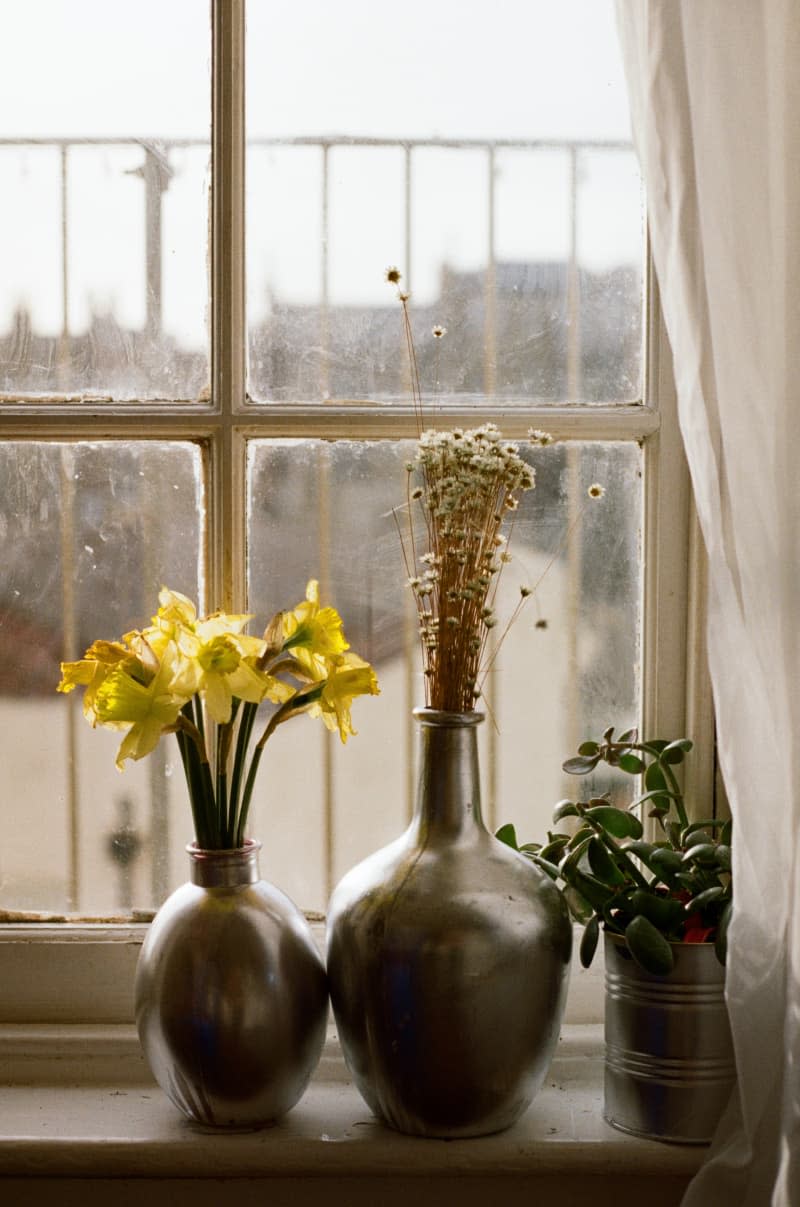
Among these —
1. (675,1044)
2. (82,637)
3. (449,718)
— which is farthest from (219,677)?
(675,1044)

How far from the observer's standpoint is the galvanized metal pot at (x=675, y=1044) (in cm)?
109

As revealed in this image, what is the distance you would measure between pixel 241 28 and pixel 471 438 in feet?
1.88

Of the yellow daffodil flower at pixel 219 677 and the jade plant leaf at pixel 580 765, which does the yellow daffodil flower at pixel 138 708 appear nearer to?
the yellow daffodil flower at pixel 219 677

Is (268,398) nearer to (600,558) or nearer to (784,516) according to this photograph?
(600,558)

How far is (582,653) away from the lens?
135 cm

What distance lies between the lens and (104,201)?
1.34 m

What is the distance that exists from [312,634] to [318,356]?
0.36m

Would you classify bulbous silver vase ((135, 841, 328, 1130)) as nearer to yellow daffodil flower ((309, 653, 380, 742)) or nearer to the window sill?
the window sill

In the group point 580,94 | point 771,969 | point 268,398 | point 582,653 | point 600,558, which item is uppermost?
point 580,94

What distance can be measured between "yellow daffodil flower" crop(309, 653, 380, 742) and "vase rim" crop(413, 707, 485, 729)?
0.20ft

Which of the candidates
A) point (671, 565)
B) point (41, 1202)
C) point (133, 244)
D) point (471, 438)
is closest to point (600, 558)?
point (671, 565)

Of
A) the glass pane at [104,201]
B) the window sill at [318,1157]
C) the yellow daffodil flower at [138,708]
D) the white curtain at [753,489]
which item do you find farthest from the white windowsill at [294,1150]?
the glass pane at [104,201]

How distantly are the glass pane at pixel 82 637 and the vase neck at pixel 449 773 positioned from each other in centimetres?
36

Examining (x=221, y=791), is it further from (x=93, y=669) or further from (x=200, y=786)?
(x=93, y=669)
